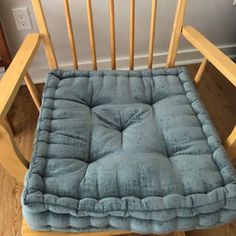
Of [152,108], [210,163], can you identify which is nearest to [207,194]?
[210,163]

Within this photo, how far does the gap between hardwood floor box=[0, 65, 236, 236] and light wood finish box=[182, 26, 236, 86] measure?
23.5 inches

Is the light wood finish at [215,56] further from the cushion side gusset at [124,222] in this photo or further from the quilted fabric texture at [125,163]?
the cushion side gusset at [124,222]

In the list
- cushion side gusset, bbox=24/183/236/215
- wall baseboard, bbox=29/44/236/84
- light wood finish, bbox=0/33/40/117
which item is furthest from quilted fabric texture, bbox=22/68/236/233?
wall baseboard, bbox=29/44/236/84

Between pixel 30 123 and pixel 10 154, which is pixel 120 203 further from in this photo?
pixel 30 123

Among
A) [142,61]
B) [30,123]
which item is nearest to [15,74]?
[30,123]

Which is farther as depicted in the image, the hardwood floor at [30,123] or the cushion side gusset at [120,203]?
the hardwood floor at [30,123]

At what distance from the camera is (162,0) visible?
4.19ft

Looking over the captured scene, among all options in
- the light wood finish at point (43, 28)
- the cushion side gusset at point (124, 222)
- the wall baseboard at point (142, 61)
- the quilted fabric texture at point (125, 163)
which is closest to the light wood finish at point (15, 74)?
the light wood finish at point (43, 28)

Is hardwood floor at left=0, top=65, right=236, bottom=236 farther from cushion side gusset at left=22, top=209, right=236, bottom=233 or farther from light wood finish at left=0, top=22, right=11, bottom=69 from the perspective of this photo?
cushion side gusset at left=22, top=209, right=236, bottom=233

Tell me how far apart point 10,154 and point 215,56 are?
1.99 feet

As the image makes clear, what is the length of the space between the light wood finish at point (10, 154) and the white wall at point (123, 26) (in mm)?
819

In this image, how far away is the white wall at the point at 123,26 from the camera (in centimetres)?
123

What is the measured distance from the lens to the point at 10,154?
625mm

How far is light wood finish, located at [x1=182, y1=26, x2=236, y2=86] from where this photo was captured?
0.70 metres
